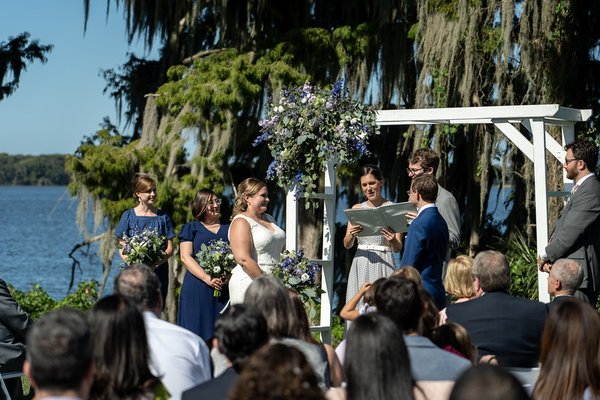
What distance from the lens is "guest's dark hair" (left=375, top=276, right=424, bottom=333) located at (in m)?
3.68

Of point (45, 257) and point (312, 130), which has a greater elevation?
point (312, 130)

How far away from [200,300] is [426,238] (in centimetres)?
191

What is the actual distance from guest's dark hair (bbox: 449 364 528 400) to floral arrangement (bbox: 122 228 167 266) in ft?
14.2

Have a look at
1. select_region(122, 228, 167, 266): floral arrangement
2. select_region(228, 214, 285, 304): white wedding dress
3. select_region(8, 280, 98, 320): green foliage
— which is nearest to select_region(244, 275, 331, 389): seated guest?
select_region(228, 214, 285, 304): white wedding dress

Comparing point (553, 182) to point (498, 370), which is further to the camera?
point (553, 182)

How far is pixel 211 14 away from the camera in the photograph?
12.7 metres

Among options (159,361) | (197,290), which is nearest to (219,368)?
(159,361)

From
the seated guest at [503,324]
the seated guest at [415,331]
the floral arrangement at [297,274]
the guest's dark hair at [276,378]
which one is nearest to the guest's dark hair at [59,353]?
the guest's dark hair at [276,378]

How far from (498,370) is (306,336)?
56.4 inches

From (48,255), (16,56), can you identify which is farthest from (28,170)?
(16,56)

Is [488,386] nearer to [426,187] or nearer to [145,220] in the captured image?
[426,187]

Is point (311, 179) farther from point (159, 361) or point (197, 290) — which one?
point (159, 361)

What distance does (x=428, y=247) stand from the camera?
217 inches

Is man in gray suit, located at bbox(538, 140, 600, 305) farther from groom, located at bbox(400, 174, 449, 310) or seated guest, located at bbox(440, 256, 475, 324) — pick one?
→ seated guest, located at bbox(440, 256, 475, 324)
